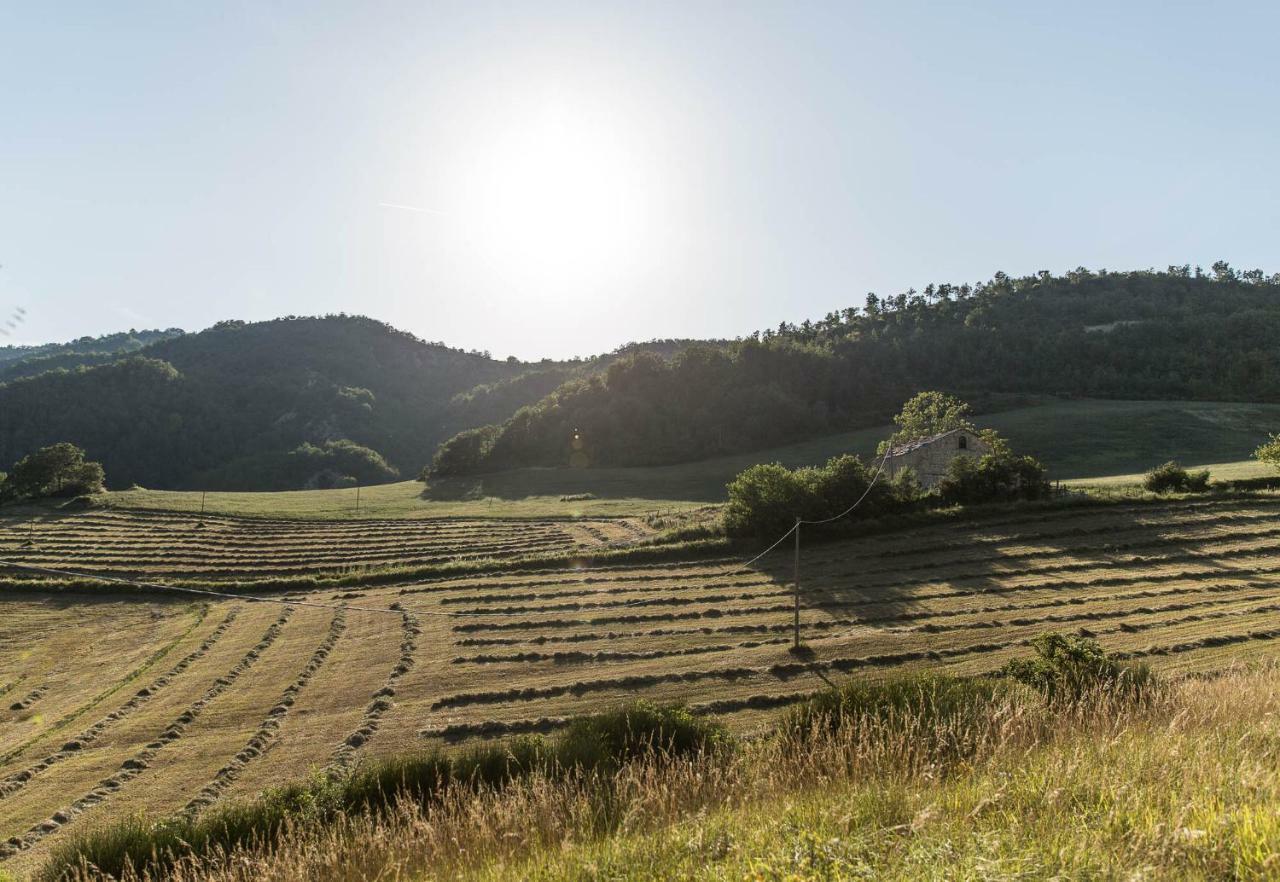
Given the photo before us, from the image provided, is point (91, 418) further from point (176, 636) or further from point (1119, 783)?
Result: point (1119, 783)

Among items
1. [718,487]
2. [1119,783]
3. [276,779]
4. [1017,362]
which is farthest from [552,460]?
[1119,783]

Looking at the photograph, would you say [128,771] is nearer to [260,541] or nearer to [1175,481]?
[260,541]

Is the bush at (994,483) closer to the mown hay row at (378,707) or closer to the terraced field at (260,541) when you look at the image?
the terraced field at (260,541)

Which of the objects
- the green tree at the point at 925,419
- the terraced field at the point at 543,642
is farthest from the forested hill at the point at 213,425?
the green tree at the point at 925,419

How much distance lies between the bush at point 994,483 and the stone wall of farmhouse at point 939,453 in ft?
25.0

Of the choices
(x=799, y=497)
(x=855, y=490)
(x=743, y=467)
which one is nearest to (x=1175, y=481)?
(x=855, y=490)

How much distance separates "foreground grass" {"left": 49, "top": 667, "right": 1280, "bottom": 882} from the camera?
18.6ft

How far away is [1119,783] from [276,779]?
68.7 ft

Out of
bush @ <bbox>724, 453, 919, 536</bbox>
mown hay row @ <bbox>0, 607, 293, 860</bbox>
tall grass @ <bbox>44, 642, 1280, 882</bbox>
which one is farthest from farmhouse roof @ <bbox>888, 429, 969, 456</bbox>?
mown hay row @ <bbox>0, 607, 293, 860</bbox>

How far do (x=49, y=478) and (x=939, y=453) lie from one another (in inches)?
3840

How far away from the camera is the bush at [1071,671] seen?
47.7ft

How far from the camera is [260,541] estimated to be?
2532 inches

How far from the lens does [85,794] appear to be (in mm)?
19562

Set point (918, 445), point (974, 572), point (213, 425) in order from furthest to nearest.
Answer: point (213, 425) < point (918, 445) < point (974, 572)
